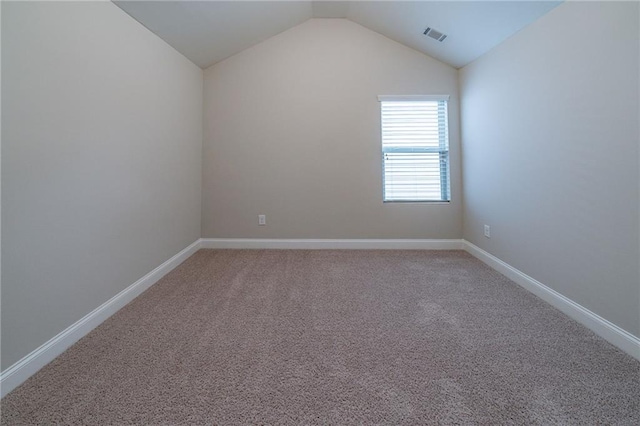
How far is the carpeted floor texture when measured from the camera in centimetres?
99

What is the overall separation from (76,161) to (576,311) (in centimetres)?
317

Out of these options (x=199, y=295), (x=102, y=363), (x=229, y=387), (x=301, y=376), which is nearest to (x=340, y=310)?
(x=301, y=376)

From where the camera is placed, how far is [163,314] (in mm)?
1728

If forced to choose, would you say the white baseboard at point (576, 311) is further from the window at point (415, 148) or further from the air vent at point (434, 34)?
the air vent at point (434, 34)

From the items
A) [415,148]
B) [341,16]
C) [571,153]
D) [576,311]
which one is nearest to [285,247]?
[415,148]

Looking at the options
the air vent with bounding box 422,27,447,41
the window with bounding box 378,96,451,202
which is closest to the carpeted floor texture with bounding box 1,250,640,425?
the window with bounding box 378,96,451,202

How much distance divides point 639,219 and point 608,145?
0.43 meters

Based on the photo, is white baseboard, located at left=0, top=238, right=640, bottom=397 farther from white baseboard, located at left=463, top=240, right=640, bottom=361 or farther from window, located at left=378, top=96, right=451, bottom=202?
window, located at left=378, top=96, right=451, bottom=202

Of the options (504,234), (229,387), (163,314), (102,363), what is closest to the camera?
(229,387)

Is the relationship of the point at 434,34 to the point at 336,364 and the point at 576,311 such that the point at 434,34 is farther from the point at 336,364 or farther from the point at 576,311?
the point at 336,364

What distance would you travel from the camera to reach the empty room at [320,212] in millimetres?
1127

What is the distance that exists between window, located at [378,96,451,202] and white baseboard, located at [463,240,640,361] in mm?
1088

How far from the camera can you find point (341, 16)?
3051 mm

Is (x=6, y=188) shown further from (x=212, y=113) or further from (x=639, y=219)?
(x=639, y=219)
